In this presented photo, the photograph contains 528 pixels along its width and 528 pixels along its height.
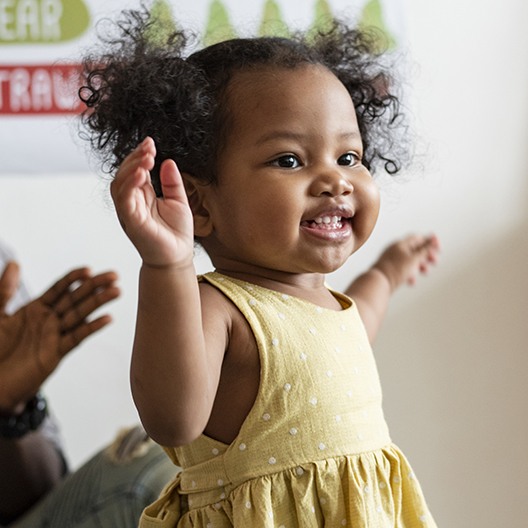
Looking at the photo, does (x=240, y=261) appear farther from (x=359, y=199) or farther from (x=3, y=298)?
(x=3, y=298)

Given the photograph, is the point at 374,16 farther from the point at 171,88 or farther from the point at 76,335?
the point at 171,88

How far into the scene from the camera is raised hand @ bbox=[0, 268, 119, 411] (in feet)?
3.94

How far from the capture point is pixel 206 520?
2.68 feet

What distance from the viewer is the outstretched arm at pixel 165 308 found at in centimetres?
67

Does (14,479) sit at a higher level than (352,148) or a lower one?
lower

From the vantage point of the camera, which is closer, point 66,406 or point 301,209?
point 301,209

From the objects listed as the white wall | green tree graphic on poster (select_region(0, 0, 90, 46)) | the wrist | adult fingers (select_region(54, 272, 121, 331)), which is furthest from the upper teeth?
green tree graphic on poster (select_region(0, 0, 90, 46))

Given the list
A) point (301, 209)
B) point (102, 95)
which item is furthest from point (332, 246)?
point (102, 95)

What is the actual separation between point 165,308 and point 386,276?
51 cm

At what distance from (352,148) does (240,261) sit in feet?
0.44

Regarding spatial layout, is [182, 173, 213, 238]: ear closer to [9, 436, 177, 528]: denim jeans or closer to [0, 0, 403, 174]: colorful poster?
[9, 436, 177, 528]: denim jeans

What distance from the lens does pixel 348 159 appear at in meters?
0.84

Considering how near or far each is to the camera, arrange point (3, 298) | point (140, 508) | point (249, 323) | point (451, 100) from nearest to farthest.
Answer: point (249, 323)
point (140, 508)
point (3, 298)
point (451, 100)

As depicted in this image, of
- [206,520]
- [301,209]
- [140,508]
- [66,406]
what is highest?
[301,209]
